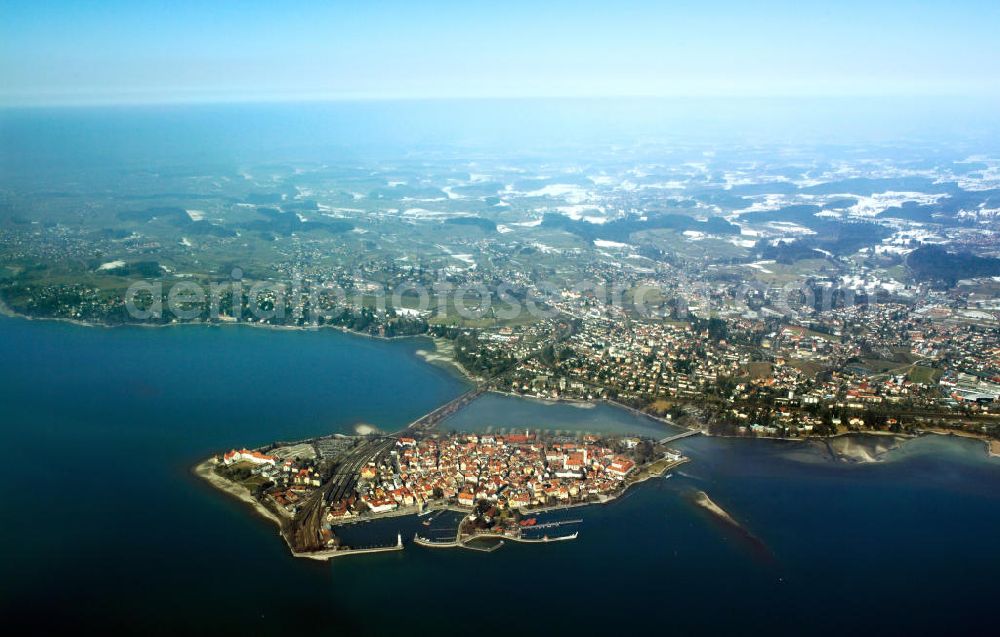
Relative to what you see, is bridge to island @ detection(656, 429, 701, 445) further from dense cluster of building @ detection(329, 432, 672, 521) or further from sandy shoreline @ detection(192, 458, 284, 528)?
sandy shoreline @ detection(192, 458, 284, 528)

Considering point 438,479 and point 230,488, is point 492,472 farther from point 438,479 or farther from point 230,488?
point 230,488

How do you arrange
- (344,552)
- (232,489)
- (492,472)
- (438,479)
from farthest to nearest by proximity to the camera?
(492,472) < (438,479) < (232,489) < (344,552)

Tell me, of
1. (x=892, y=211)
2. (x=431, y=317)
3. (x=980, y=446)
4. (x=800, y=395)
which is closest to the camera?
(x=980, y=446)

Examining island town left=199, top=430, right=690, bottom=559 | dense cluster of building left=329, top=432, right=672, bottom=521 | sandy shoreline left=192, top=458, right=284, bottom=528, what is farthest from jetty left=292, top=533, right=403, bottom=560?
dense cluster of building left=329, top=432, right=672, bottom=521

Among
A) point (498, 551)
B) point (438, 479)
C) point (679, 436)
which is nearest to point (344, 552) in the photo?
point (498, 551)

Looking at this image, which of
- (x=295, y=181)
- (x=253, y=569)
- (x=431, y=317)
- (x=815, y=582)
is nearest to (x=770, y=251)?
(x=431, y=317)

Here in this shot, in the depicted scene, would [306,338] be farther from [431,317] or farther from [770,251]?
[770,251]

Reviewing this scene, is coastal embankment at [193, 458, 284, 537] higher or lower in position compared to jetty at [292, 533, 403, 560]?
higher

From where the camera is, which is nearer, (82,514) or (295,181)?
(82,514)
